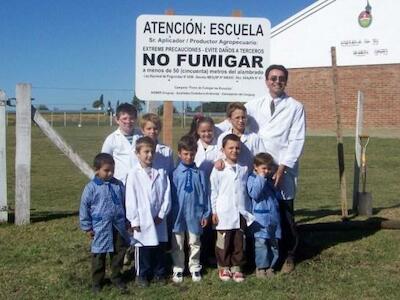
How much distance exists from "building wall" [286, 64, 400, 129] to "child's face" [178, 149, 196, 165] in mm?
24152

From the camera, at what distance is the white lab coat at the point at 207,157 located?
5.86 m

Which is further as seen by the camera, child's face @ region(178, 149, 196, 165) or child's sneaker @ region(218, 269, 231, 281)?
child's sneaker @ region(218, 269, 231, 281)

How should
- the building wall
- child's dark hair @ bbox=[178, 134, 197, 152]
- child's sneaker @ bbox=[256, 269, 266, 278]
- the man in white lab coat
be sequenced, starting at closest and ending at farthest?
child's dark hair @ bbox=[178, 134, 197, 152]
child's sneaker @ bbox=[256, 269, 266, 278]
the man in white lab coat
the building wall

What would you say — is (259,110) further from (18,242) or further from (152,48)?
(18,242)

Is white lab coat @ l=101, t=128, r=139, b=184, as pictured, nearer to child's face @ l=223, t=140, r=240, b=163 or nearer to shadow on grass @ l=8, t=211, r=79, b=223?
child's face @ l=223, t=140, r=240, b=163

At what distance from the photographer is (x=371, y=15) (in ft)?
92.9

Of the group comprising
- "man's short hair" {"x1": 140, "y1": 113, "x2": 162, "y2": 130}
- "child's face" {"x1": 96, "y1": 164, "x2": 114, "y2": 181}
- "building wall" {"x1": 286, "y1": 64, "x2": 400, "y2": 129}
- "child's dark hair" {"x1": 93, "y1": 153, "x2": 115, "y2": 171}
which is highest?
"building wall" {"x1": 286, "y1": 64, "x2": 400, "y2": 129}

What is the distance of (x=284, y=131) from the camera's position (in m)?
6.08

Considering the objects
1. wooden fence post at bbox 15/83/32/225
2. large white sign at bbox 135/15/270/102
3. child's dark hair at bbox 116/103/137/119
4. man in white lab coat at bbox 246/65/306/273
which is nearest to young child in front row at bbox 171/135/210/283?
child's dark hair at bbox 116/103/137/119

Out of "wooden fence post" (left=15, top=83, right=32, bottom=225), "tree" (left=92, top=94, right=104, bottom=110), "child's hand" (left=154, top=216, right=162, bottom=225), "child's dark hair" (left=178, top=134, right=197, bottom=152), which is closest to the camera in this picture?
"child's hand" (left=154, top=216, right=162, bottom=225)

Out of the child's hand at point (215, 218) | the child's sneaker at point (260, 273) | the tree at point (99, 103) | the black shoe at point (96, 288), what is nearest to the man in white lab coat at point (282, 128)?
the child's sneaker at point (260, 273)

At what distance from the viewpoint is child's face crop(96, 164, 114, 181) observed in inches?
211

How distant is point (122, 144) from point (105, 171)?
62 cm

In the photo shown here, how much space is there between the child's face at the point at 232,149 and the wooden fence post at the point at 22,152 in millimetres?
3286
